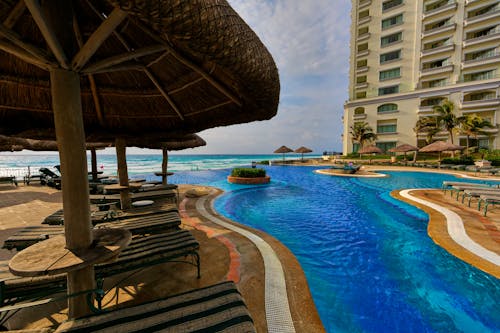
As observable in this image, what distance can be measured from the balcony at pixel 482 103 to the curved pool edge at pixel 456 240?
34237mm

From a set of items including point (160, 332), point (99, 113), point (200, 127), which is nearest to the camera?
point (160, 332)

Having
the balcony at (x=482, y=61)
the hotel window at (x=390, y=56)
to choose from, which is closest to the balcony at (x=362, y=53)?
the hotel window at (x=390, y=56)

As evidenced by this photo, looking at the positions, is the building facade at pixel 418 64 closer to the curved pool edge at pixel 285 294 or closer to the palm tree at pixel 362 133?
the palm tree at pixel 362 133

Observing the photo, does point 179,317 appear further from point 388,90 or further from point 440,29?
point 440,29

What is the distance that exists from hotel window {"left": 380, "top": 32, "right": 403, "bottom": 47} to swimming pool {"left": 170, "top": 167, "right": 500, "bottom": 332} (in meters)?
41.0

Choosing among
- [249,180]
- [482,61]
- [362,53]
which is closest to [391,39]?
[362,53]

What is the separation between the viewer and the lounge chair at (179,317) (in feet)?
5.45

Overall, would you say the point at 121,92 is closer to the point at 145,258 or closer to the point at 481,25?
the point at 145,258

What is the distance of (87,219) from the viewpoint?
2.06 m

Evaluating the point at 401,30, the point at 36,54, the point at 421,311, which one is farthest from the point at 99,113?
the point at 401,30

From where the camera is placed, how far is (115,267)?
8.89ft

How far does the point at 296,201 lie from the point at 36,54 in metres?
9.45

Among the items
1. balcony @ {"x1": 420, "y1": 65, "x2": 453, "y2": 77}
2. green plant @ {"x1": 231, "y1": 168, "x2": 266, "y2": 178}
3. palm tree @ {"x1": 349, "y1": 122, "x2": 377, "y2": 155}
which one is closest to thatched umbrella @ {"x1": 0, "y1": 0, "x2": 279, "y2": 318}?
green plant @ {"x1": 231, "y1": 168, "x2": 266, "y2": 178}

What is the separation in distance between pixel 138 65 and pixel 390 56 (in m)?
46.1
